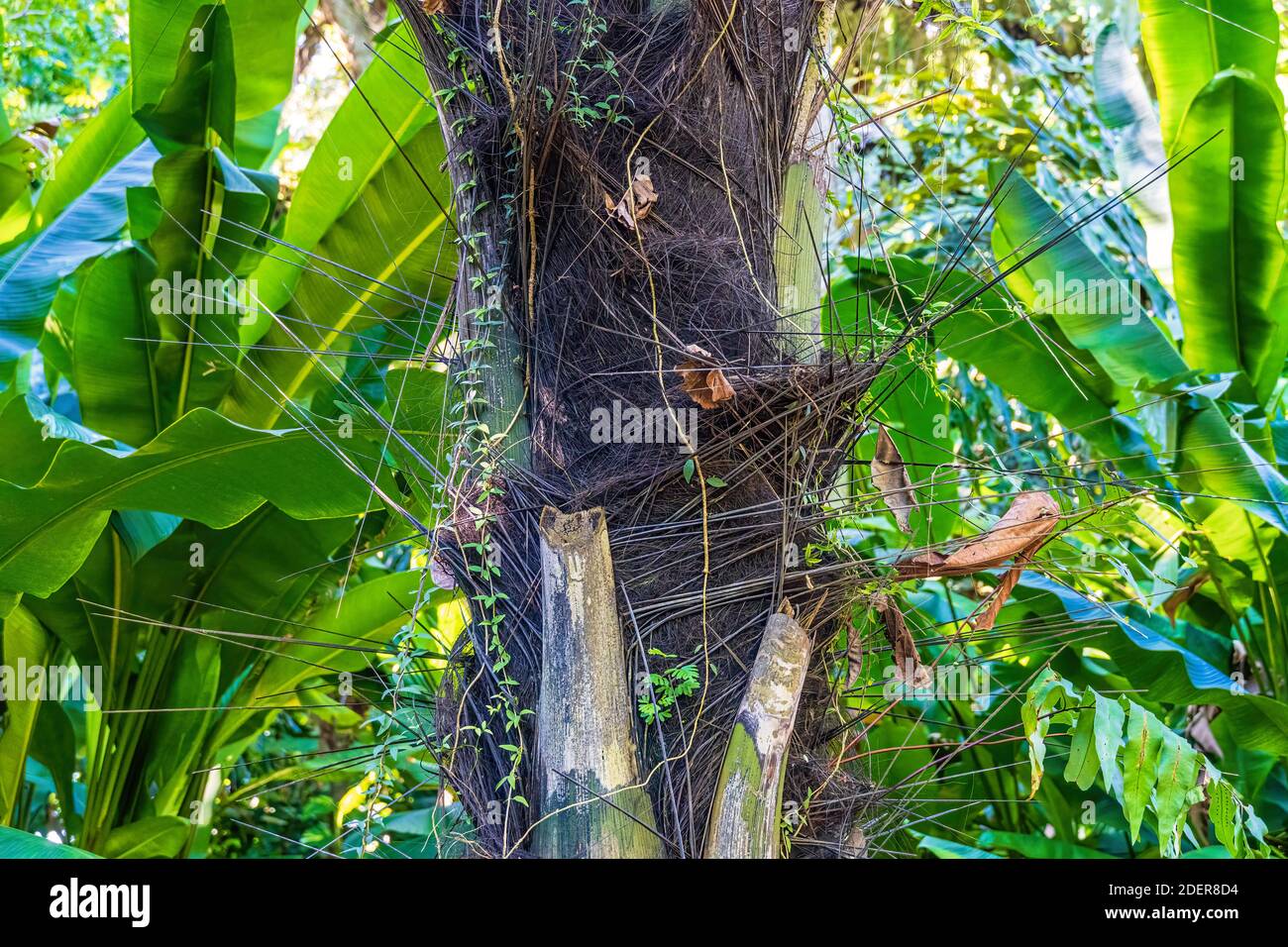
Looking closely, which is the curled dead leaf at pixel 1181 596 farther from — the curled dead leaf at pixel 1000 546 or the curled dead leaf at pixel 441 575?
the curled dead leaf at pixel 441 575

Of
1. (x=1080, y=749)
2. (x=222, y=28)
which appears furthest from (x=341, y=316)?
(x=1080, y=749)

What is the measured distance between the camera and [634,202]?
68.1 inches

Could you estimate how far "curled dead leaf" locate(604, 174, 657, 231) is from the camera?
172 centimetres

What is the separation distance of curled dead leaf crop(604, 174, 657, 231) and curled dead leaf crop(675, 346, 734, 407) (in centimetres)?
27

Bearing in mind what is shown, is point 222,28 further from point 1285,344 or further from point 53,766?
point 1285,344

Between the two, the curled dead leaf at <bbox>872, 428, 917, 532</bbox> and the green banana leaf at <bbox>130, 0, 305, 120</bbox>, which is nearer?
the curled dead leaf at <bbox>872, 428, 917, 532</bbox>

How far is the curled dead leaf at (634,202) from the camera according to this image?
1.72 meters

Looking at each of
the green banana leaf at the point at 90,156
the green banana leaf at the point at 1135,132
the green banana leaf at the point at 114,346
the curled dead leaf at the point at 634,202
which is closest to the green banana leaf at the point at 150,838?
the green banana leaf at the point at 114,346

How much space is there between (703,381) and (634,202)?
1.16ft

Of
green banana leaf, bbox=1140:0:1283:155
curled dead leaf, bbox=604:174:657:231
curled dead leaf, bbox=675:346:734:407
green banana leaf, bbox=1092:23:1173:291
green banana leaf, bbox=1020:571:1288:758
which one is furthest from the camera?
green banana leaf, bbox=1092:23:1173:291

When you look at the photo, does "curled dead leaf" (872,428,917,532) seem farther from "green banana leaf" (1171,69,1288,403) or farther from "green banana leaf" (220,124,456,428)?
"green banana leaf" (1171,69,1288,403)

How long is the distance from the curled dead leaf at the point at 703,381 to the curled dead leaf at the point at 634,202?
0.27 m

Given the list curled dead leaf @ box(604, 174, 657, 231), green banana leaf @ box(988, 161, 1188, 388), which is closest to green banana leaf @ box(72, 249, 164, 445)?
curled dead leaf @ box(604, 174, 657, 231)

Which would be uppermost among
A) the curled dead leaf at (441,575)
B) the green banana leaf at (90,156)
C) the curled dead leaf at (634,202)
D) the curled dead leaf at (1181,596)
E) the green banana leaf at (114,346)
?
the green banana leaf at (90,156)
